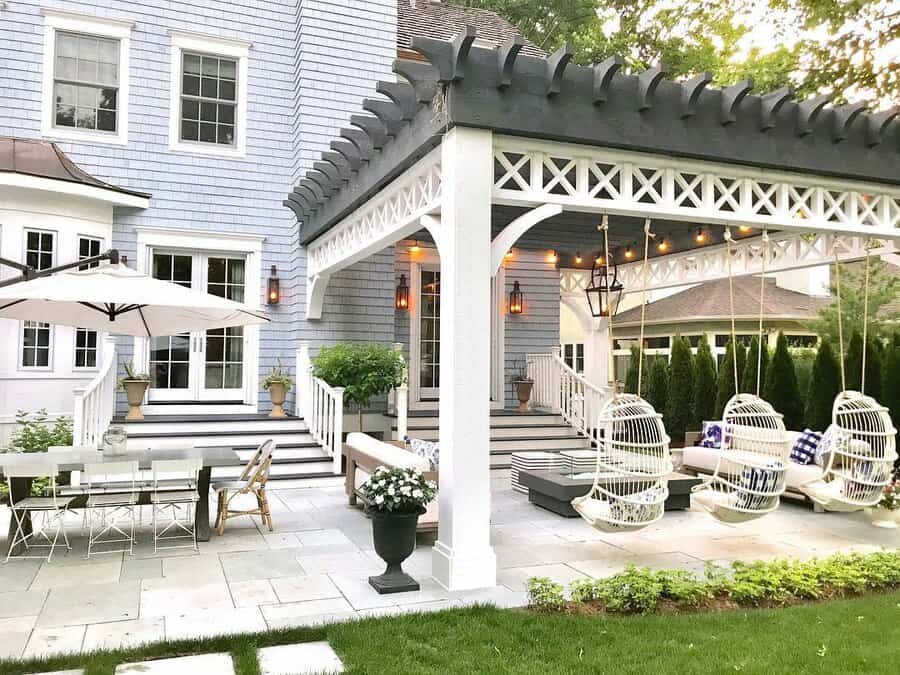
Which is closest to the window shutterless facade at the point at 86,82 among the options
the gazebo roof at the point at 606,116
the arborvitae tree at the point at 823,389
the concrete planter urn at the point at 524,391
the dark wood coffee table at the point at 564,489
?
the gazebo roof at the point at 606,116

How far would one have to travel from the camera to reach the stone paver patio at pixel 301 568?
4137 mm

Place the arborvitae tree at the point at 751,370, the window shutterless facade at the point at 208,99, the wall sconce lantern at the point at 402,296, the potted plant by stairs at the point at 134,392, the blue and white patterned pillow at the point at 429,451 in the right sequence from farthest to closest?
1. the wall sconce lantern at the point at 402,296
2. the arborvitae tree at the point at 751,370
3. the window shutterless facade at the point at 208,99
4. the potted plant by stairs at the point at 134,392
5. the blue and white patterned pillow at the point at 429,451

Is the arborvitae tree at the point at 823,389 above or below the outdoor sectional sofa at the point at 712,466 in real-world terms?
above

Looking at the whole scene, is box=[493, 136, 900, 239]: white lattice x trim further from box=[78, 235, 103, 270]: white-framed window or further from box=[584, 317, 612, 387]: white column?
box=[584, 317, 612, 387]: white column

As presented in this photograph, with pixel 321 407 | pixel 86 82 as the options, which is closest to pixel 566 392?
pixel 321 407

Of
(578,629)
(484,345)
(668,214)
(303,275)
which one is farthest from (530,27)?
(578,629)

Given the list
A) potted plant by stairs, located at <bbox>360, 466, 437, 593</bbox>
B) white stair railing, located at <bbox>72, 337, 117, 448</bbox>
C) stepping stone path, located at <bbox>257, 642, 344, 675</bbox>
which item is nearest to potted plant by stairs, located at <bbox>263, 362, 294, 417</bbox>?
white stair railing, located at <bbox>72, 337, 117, 448</bbox>

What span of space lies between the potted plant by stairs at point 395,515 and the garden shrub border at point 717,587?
0.85 meters

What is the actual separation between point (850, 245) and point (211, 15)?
928 centimetres

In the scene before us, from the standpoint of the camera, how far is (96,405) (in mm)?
8594

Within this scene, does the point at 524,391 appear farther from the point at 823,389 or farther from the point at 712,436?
the point at 823,389

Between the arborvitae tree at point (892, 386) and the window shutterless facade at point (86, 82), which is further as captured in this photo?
the window shutterless facade at point (86, 82)

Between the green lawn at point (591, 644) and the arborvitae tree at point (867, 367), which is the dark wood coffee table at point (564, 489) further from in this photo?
the arborvitae tree at point (867, 367)

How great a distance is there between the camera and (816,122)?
6.02m
